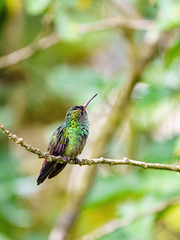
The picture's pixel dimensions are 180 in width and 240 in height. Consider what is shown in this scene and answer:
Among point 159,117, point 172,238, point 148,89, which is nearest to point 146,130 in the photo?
point 159,117

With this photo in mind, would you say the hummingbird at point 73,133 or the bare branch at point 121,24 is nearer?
the hummingbird at point 73,133

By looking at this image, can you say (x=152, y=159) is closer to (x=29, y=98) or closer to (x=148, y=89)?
(x=148, y=89)

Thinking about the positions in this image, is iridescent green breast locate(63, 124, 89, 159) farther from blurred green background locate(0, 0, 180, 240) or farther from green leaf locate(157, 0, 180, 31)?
green leaf locate(157, 0, 180, 31)

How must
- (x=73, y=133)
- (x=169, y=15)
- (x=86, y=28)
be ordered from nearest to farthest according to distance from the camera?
(x=73, y=133)
(x=169, y=15)
(x=86, y=28)

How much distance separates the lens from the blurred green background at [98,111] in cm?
317

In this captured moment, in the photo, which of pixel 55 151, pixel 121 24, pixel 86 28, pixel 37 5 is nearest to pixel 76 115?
pixel 55 151

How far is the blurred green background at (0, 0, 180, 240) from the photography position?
10.4ft

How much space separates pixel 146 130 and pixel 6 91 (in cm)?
194

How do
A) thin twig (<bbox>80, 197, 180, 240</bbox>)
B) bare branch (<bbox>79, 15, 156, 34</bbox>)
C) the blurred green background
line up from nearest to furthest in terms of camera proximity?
thin twig (<bbox>80, 197, 180, 240</bbox>) < the blurred green background < bare branch (<bbox>79, 15, 156, 34</bbox>)

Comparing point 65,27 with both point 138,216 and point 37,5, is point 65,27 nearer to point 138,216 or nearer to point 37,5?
point 37,5

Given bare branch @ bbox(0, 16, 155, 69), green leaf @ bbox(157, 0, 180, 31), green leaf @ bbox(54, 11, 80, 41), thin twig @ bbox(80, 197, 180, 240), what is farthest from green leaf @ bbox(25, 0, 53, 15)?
thin twig @ bbox(80, 197, 180, 240)

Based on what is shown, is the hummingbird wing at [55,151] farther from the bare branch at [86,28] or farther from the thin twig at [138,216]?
the bare branch at [86,28]

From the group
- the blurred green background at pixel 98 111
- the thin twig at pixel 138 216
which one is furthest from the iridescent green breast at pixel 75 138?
the thin twig at pixel 138 216

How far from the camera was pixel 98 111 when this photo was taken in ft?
13.8
